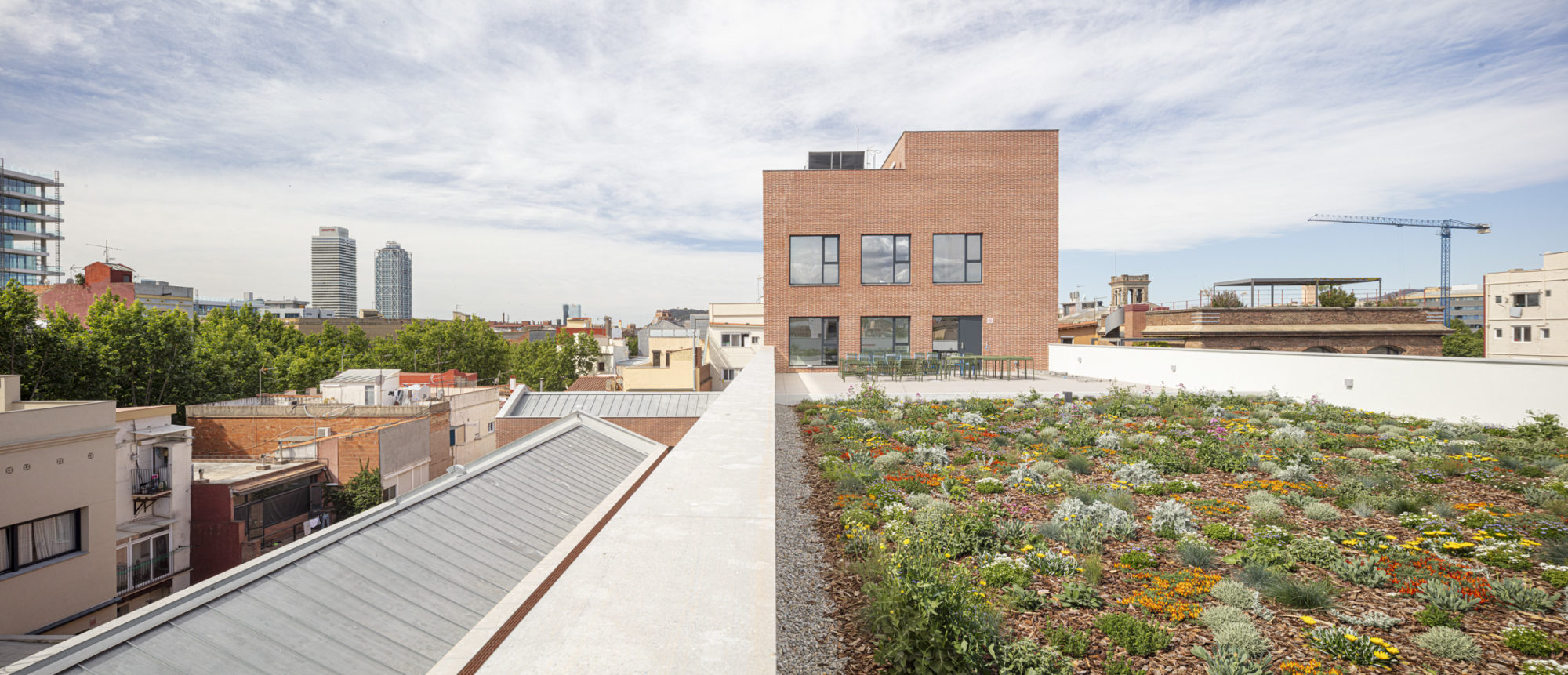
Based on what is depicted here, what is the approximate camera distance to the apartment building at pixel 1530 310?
41219 mm

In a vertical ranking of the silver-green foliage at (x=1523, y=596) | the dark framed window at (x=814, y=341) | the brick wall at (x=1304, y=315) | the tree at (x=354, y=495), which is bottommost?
the tree at (x=354, y=495)

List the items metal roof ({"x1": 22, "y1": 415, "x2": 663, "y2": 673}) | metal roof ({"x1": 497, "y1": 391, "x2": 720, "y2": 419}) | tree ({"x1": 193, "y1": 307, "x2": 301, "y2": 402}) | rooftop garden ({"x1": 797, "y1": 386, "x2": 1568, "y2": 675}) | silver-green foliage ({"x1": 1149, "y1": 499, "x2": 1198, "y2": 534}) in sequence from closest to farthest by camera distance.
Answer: rooftop garden ({"x1": 797, "y1": 386, "x2": 1568, "y2": 675}) → silver-green foliage ({"x1": 1149, "y1": 499, "x2": 1198, "y2": 534}) → metal roof ({"x1": 22, "y1": 415, "x2": 663, "y2": 673}) → metal roof ({"x1": 497, "y1": 391, "x2": 720, "y2": 419}) → tree ({"x1": 193, "y1": 307, "x2": 301, "y2": 402})

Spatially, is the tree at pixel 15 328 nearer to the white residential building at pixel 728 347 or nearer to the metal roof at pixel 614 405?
the metal roof at pixel 614 405

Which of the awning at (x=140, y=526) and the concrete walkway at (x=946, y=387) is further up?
the concrete walkway at (x=946, y=387)

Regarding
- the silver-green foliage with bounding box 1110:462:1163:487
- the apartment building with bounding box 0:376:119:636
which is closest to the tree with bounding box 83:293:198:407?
the apartment building with bounding box 0:376:119:636

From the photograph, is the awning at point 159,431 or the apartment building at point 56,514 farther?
the awning at point 159,431

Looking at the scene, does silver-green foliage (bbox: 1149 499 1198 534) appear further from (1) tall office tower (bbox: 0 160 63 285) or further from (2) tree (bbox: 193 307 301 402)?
(1) tall office tower (bbox: 0 160 63 285)

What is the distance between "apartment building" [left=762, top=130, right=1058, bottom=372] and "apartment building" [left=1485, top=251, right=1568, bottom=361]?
43393 millimetres

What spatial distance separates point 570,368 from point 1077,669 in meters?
73.7

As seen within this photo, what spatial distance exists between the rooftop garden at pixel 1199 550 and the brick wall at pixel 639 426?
1726 cm

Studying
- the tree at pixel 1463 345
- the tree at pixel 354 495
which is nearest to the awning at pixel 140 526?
the tree at pixel 354 495

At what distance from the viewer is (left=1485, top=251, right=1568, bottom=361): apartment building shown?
4122 cm

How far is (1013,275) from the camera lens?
2142cm

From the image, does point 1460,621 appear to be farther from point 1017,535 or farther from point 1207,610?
point 1017,535
